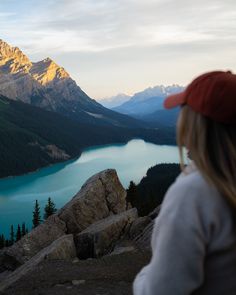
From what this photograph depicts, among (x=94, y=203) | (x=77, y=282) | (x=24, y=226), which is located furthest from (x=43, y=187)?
(x=77, y=282)

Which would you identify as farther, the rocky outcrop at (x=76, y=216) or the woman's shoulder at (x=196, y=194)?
the rocky outcrop at (x=76, y=216)

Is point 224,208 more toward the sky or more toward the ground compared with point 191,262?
more toward the sky

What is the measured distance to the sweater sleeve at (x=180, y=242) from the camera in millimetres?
2328

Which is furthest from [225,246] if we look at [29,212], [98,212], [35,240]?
[29,212]

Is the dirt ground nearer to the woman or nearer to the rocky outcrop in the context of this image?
the woman

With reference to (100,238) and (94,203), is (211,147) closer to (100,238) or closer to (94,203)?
(100,238)

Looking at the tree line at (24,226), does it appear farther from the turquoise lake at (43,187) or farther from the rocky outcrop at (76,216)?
the rocky outcrop at (76,216)

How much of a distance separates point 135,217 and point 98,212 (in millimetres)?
5317

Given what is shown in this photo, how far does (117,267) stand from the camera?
10883 mm

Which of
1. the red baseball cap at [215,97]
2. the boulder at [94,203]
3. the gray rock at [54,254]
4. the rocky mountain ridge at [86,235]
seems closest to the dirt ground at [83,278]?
the rocky mountain ridge at [86,235]

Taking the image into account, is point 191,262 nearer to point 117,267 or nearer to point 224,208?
point 224,208

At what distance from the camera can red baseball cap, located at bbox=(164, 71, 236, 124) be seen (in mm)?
2420

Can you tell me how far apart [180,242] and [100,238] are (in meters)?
14.1

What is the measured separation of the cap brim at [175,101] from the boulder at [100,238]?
13.3 metres
